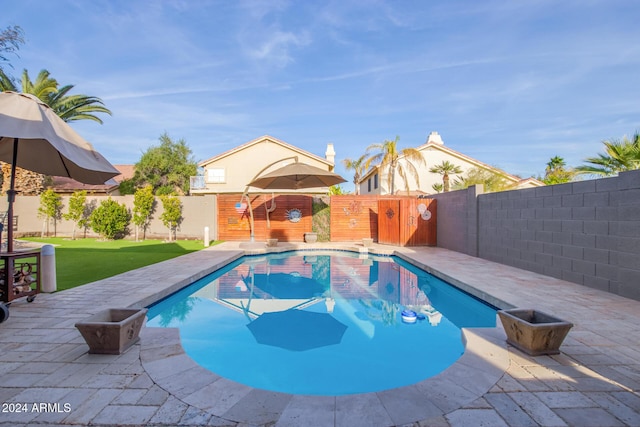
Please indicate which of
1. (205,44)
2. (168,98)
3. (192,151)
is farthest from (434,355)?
(192,151)

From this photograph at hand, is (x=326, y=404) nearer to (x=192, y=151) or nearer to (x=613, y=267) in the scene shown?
(x=613, y=267)

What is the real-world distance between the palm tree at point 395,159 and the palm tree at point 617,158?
41.4 feet

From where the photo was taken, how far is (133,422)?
2.05 metres

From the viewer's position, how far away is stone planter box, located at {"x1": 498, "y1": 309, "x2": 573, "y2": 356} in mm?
3002

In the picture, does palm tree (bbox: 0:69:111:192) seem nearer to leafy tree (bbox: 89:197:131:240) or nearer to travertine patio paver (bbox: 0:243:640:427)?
leafy tree (bbox: 89:197:131:240)

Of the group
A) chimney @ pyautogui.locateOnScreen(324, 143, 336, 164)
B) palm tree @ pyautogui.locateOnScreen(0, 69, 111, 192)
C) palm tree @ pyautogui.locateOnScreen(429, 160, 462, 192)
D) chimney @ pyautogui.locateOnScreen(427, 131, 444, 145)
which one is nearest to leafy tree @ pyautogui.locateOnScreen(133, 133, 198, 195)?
palm tree @ pyautogui.locateOnScreen(0, 69, 111, 192)

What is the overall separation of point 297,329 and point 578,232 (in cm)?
593

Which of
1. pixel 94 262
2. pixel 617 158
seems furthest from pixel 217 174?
pixel 617 158

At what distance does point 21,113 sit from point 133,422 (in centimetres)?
388

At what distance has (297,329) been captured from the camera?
491 cm

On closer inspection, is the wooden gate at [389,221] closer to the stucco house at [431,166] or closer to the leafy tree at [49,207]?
the stucco house at [431,166]

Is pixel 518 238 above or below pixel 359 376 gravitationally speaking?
above

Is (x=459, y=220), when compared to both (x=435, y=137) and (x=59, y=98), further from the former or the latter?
(x=59, y=98)

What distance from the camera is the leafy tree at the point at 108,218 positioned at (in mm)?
14156
